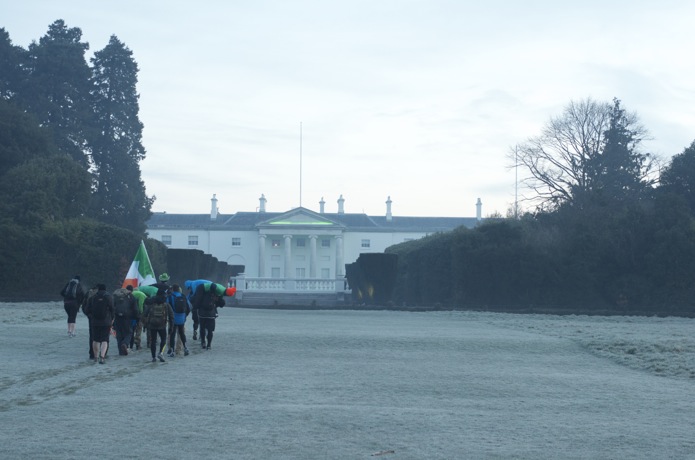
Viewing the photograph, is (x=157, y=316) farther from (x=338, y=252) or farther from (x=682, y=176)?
(x=338, y=252)

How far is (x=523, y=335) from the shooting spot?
85.5 ft

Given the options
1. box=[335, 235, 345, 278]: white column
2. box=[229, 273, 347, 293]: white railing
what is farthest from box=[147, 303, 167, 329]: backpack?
box=[335, 235, 345, 278]: white column

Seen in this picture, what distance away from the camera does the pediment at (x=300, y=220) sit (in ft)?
344

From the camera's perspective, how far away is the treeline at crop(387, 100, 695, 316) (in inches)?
1581

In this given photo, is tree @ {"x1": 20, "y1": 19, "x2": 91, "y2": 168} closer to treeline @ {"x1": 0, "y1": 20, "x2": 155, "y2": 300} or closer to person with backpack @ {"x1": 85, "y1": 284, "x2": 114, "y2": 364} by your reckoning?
treeline @ {"x1": 0, "y1": 20, "x2": 155, "y2": 300}

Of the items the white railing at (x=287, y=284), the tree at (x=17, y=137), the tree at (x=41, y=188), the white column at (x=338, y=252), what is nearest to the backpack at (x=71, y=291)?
the tree at (x=41, y=188)

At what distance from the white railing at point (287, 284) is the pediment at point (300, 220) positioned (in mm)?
31658

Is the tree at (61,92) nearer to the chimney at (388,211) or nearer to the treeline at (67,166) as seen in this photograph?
the treeline at (67,166)

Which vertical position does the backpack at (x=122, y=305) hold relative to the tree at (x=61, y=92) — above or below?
below

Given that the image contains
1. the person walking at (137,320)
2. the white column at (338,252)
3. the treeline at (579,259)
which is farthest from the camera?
the white column at (338,252)

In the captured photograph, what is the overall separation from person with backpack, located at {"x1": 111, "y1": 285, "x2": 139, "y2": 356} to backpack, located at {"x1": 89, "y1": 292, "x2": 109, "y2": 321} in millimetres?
1318

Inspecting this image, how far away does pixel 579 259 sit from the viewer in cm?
4222

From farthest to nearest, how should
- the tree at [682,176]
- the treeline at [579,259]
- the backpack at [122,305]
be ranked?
the tree at [682,176] → the treeline at [579,259] → the backpack at [122,305]

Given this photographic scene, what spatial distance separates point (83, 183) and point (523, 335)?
35.4 metres
